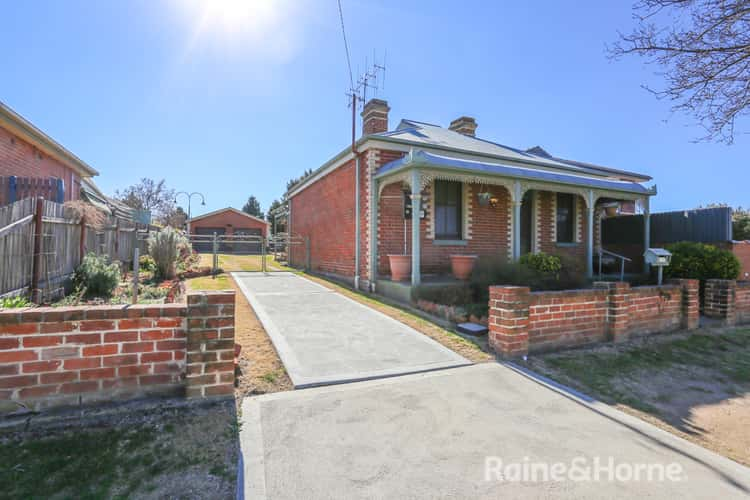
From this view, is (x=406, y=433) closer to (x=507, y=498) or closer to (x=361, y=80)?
(x=507, y=498)

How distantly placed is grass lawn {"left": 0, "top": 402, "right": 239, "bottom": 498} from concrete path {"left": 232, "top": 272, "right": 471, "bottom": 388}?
1.02 m

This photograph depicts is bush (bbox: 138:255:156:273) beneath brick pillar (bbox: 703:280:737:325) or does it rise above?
above

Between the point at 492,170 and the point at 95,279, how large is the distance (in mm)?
8609

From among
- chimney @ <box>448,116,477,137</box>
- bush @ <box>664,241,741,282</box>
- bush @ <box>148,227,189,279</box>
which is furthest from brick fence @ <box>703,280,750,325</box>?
bush @ <box>148,227,189,279</box>

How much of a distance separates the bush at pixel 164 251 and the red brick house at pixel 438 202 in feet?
15.1

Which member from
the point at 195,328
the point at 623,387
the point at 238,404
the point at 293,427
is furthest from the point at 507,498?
the point at 623,387

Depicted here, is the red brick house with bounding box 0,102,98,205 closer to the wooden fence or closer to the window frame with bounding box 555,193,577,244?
the wooden fence

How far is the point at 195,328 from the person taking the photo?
2.74 meters

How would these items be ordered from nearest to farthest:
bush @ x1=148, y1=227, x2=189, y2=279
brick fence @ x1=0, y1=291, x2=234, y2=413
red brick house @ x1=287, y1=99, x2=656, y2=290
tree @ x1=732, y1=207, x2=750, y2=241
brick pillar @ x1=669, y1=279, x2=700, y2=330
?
brick fence @ x1=0, y1=291, x2=234, y2=413 < brick pillar @ x1=669, y1=279, x2=700, y2=330 < red brick house @ x1=287, y1=99, x2=656, y2=290 < bush @ x1=148, y1=227, x2=189, y2=279 < tree @ x1=732, y1=207, x2=750, y2=241

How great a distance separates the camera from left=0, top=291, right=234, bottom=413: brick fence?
2387mm

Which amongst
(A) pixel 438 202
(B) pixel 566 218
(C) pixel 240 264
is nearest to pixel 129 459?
(A) pixel 438 202

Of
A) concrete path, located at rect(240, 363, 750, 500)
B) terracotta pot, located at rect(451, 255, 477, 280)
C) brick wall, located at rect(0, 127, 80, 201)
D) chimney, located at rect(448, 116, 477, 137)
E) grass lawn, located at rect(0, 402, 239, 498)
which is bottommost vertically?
concrete path, located at rect(240, 363, 750, 500)

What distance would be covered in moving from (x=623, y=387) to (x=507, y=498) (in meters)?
2.66

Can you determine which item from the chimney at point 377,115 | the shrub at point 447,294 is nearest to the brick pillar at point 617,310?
the shrub at point 447,294
